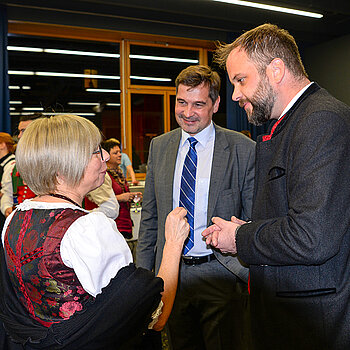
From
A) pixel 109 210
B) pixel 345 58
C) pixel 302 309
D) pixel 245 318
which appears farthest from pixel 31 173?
pixel 345 58

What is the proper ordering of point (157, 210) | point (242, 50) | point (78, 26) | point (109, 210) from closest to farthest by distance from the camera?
point (242, 50) → point (157, 210) → point (109, 210) → point (78, 26)

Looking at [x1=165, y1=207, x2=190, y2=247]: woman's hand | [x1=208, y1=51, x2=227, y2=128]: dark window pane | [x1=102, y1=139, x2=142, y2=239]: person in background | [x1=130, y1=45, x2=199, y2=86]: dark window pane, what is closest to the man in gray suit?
[x1=165, y1=207, x2=190, y2=247]: woman's hand

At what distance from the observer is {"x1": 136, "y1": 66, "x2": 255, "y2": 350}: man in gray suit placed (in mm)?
1825

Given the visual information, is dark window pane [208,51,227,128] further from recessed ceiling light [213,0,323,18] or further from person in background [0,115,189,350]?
person in background [0,115,189,350]

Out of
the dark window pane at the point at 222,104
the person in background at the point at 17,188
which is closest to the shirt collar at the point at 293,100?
the person in background at the point at 17,188

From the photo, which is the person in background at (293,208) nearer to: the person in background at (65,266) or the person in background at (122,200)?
the person in background at (65,266)

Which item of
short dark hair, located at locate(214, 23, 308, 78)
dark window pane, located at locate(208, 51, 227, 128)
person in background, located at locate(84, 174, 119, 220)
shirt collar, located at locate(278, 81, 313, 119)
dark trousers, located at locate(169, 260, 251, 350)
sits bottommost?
dark trousers, located at locate(169, 260, 251, 350)


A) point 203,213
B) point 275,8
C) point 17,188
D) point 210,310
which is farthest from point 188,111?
point 275,8

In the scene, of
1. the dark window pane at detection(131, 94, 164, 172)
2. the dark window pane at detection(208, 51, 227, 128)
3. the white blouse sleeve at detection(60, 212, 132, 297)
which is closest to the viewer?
the white blouse sleeve at detection(60, 212, 132, 297)

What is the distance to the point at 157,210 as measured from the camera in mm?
2014

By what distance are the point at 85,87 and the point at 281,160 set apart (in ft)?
25.4

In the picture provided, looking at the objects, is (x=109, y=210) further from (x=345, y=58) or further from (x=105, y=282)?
(x=345, y=58)

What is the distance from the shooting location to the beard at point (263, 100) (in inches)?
53.1

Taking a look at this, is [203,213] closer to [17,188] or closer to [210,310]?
[210,310]
